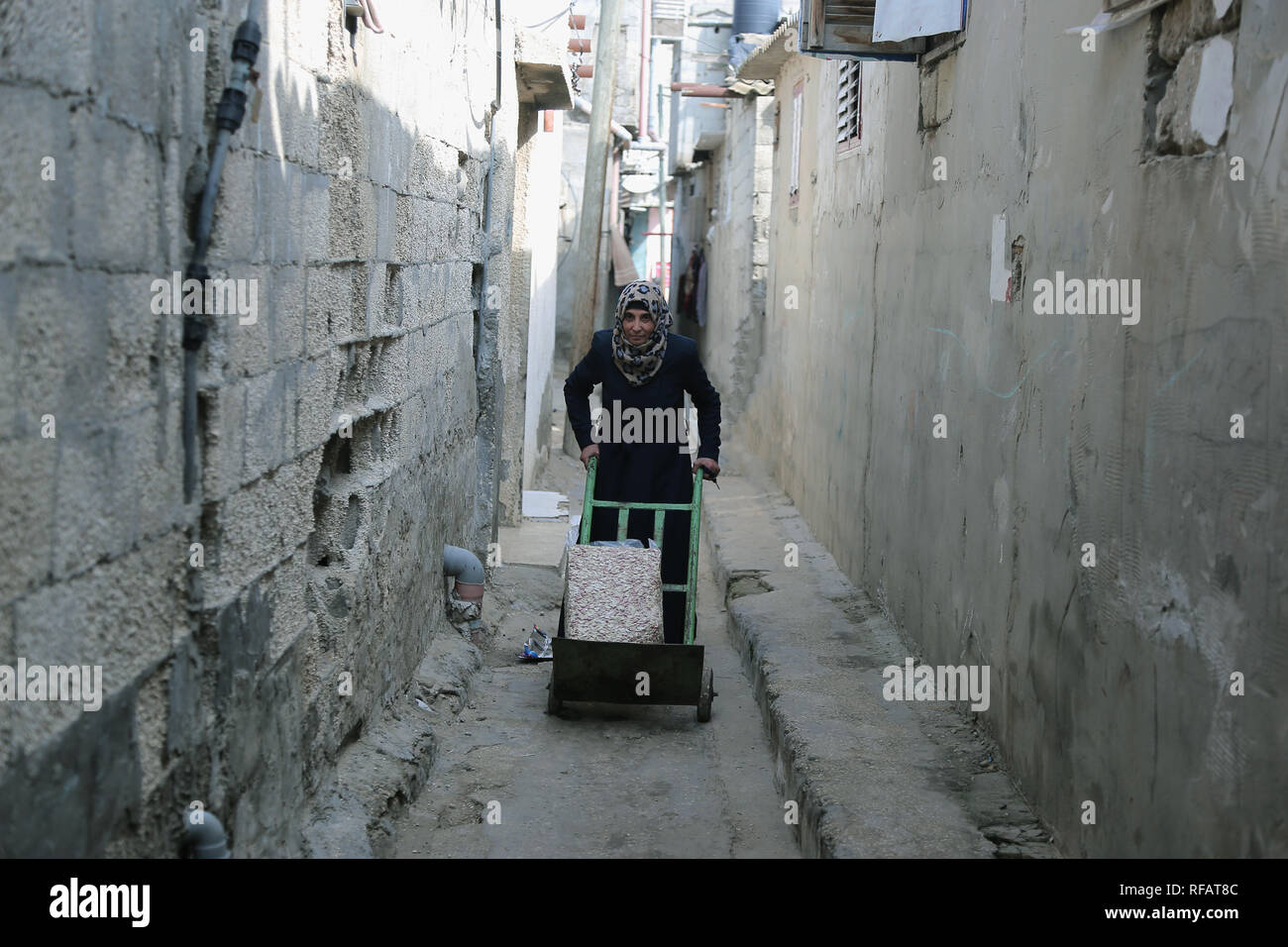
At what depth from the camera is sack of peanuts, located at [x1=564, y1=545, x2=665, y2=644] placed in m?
5.12

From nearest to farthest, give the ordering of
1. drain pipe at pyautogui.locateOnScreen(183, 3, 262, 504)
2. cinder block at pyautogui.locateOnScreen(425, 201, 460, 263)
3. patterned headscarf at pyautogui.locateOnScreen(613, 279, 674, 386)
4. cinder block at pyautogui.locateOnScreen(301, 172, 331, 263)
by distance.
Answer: drain pipe at pyautogui.locateOnScreen(183, 3, 262, 504) → cinder block at pyautogui.locateOnScreen(301, 172, 331, 263) → cinder block at pyautogui.locateOnScreen(425, 201, 460, 263) → patterned headscarf at pyautogui.locateOnScreen(613, 279, 674, 386)

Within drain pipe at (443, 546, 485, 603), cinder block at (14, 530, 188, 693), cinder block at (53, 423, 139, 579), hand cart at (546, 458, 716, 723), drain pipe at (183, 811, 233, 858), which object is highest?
cinder block at (53, 423, 139, 579)

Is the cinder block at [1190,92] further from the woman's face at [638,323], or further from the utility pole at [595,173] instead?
the utility pole at [595,173]

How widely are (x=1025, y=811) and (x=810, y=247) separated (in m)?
6.40

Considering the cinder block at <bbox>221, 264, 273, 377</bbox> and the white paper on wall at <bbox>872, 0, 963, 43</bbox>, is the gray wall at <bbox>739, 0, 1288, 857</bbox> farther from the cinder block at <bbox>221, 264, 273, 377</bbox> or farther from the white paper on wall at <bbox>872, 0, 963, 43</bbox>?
the cinder block at <bbox>221, 264, 273, 377</bbox>

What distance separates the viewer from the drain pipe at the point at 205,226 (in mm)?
2555

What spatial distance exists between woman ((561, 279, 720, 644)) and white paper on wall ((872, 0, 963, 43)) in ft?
4.77

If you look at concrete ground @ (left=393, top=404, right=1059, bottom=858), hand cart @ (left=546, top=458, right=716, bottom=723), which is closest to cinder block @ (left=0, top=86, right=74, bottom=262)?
concrete ground @ (left=393, top=404, right=1059, bottom=858)

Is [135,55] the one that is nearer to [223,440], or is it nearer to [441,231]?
[223,440]

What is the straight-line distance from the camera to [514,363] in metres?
8.90

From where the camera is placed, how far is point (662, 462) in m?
5.72

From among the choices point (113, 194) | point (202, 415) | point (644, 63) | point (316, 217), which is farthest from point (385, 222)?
point (644, 63)

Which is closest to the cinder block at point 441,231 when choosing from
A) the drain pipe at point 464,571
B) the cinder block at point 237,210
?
the drain pipe at point 464,571

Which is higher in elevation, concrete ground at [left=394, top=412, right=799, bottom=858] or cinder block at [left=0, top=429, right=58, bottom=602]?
cinder block at [left=0, top=429, right=58, bottom=602]
